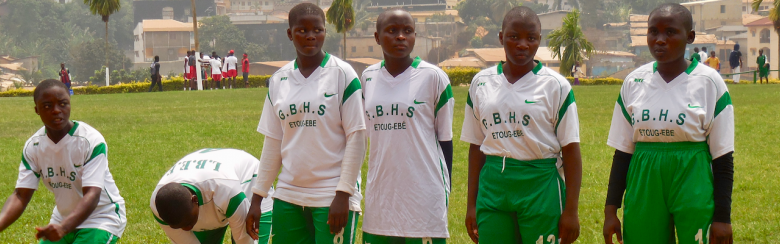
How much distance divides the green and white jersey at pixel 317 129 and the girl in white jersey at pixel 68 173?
131 cm

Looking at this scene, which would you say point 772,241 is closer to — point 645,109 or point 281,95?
point 645,109

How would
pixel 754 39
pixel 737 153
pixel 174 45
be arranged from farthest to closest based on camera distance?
pixel 174 45 < pixel 754 39 < pixel 737 153

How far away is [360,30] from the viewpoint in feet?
355

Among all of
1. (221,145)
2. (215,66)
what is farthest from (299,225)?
(215,66)

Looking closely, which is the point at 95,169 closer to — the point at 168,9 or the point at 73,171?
the point at 73,171

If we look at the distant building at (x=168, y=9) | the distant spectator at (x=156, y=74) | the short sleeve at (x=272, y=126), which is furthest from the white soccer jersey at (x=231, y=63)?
the distant building at (x=168, y=9)

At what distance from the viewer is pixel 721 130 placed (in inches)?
148

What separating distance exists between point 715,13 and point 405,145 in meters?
108

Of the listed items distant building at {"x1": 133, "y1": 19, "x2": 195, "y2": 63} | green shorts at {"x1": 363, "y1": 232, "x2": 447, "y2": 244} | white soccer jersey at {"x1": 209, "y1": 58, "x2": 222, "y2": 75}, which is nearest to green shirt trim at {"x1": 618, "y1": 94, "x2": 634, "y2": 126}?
green shorts at {"x1": 363, "y1": 232, "x2": 447, "y2": 244}

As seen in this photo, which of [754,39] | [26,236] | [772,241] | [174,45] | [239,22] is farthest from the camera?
[239,22]

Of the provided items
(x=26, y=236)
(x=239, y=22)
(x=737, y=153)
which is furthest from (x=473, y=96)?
(x=239, y=22)

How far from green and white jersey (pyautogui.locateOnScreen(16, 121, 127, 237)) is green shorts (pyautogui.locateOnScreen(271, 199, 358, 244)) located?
1.29m

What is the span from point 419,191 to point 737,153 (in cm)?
851

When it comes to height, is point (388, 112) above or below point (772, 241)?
above
